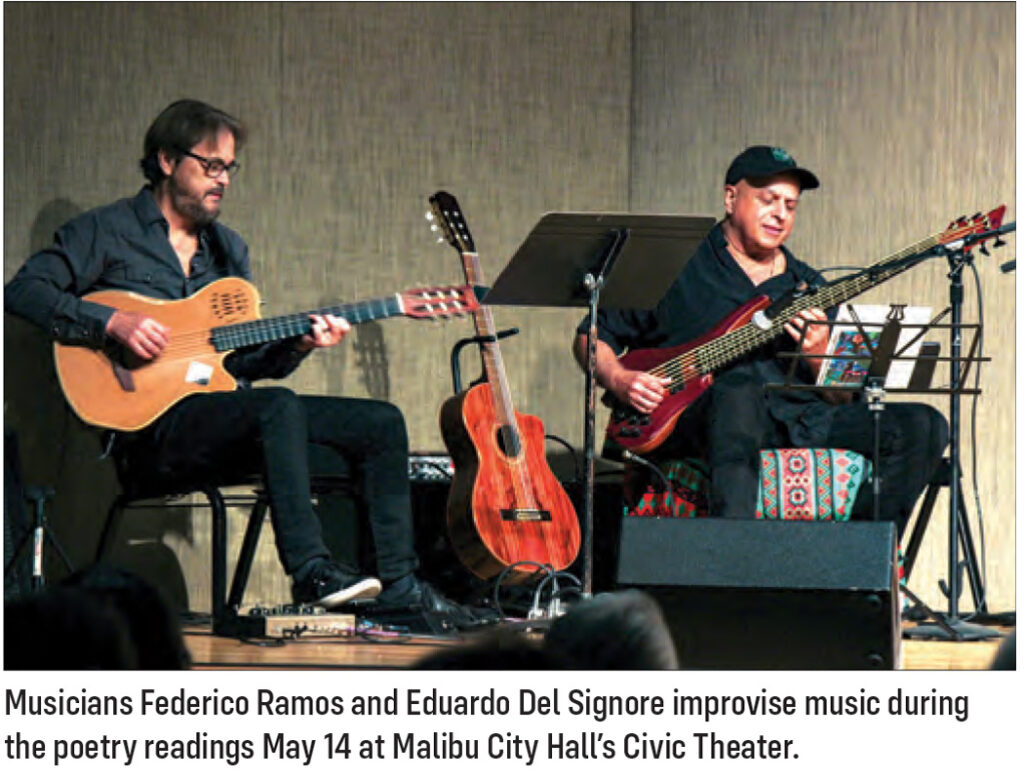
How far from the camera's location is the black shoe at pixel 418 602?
3.65 meters

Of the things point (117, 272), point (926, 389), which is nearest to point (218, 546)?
point (117, 272)

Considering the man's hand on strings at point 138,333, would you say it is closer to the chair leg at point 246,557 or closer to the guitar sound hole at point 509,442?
the chair leg at point 246,557

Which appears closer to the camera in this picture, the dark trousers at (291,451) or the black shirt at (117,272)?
the dark trousers at (291,451)

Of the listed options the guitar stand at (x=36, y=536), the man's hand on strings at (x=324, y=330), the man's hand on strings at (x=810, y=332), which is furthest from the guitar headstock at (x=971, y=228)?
the guitar stand at (x=36, y=536)

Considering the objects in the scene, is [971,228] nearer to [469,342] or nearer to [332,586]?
[469,342]

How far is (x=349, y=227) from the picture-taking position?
4875 mm

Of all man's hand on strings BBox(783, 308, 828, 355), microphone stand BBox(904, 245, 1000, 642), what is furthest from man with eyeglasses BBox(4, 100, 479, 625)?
microphone stand BBox(904, 245, 1000, 642)

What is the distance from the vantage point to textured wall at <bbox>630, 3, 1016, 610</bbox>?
14.2ft

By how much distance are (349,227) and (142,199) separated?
1.02 m

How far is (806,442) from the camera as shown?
4.01m

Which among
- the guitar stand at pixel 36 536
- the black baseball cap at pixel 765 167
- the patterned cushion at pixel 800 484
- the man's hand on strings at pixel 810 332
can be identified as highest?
the black baseball cap at pixel 765 167

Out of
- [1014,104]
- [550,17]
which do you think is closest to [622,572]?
[1014,104]
